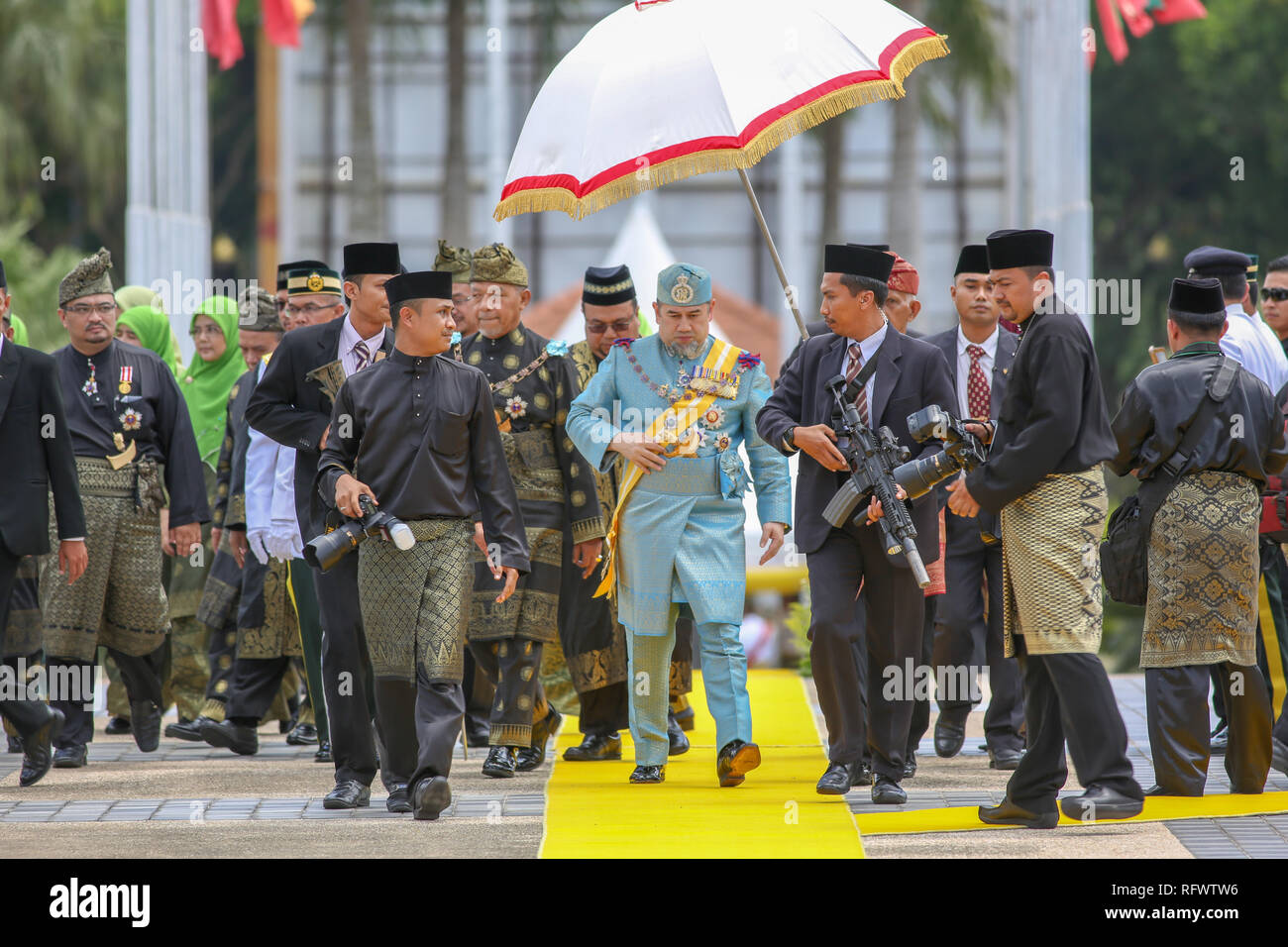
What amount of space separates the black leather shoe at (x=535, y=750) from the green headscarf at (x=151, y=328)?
351cm

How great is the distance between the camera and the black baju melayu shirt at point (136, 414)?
9281 mm

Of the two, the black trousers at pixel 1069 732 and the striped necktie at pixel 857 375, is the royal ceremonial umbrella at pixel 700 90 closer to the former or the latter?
the striped necktie at pixel 857 375

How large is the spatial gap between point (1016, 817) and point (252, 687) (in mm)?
4318

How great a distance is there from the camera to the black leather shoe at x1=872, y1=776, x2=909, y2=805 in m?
7.30

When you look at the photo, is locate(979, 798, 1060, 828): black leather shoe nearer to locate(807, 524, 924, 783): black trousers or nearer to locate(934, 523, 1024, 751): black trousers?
locate(807, 524, 924, 783): black trousers

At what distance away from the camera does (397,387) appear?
705 cm

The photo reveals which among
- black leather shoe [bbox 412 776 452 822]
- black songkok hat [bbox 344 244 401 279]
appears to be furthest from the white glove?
black leather shoe [bbox 412 776 452 822]

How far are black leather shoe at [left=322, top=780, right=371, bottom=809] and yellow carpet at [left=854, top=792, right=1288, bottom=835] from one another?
193 centimetres

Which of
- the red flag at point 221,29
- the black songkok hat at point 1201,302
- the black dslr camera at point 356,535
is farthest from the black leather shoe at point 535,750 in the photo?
the red flag at point 221,29

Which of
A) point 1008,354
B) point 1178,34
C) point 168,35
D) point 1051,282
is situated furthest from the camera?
point 1178,34

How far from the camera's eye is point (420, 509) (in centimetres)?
696

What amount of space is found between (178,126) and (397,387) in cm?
990
